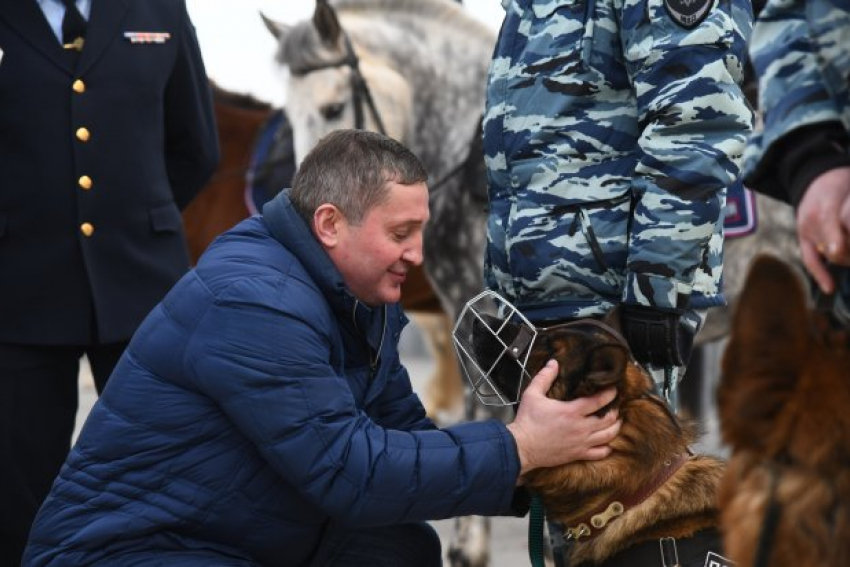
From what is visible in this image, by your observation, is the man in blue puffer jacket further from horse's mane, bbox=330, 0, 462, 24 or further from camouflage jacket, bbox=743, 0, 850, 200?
horse's mane, bbox=330, 0, 462, 24

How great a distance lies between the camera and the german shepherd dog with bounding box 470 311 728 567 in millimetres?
2475

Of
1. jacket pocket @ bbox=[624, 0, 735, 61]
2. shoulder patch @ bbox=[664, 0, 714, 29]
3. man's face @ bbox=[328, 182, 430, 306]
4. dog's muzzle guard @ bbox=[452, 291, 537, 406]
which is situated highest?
shoulder patch @ bbox=[664, 0, 714, 29]

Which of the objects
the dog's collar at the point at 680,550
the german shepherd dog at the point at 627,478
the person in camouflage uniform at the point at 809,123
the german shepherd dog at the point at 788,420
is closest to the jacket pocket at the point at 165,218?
the german shepherd dog at the point at 627,478

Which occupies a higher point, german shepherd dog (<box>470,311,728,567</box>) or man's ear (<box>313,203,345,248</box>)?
man's ear (<box>313,203,345,248</box>)

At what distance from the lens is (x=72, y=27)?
11.2ft

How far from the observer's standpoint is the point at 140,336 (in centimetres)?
271

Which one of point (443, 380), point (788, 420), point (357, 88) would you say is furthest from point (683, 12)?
point (443, 380)

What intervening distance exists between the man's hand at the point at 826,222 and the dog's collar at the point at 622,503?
2.78 feet

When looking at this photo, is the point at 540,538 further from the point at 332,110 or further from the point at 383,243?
the point at 332,110

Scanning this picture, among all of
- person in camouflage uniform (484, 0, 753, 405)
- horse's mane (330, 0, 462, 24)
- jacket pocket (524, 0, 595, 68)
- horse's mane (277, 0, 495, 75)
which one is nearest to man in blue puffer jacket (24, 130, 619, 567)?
person in camouflage uniform (484, 0, 753, 405)

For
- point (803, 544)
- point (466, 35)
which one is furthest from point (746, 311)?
point (466, 35)

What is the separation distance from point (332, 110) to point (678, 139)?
2.71 metres

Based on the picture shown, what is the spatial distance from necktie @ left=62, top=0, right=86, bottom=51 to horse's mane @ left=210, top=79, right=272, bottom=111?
12.4 feet

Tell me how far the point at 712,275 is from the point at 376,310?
723 mm
